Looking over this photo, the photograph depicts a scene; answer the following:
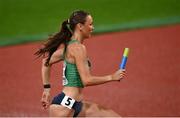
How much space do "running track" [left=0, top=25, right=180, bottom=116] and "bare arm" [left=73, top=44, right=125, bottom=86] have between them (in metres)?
2.50

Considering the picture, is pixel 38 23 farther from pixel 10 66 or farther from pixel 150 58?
pixel 150 58

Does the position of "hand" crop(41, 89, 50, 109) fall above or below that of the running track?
below

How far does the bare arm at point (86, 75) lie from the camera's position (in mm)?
4684

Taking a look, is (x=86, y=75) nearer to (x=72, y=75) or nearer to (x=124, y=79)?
(x=72, y=75)

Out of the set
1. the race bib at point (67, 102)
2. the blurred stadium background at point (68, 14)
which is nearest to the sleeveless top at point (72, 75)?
the race bib at point (67, 102)

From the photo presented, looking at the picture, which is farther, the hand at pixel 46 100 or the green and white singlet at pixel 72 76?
the hand at pixel 46 100

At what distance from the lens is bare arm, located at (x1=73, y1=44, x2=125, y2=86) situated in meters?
4.68

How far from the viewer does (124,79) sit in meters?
7.92

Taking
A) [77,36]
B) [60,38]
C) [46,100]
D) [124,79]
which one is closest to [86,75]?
[77,36]

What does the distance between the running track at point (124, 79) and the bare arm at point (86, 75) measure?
8.21 feet

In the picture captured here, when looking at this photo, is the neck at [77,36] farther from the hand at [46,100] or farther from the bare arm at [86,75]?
the hand at [46,100]

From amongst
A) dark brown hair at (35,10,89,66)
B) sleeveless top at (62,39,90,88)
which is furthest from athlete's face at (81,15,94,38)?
sleeveless top at (62,39,90,88)

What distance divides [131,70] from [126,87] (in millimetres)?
487

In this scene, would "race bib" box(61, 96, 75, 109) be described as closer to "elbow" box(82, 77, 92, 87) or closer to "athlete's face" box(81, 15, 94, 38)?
"elbow" box(82, 77, 92, 87)
